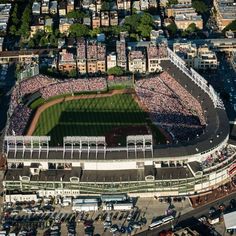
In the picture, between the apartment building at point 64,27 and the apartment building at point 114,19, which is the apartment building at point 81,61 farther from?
the apartment building at point 114,19

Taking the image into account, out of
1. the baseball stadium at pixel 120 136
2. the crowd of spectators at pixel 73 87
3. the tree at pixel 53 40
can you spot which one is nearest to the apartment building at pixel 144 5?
the tree at pixel 53 40

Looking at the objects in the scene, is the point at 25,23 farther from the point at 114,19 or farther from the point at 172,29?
the point at 172,29

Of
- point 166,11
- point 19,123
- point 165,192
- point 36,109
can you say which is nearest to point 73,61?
point 36,109

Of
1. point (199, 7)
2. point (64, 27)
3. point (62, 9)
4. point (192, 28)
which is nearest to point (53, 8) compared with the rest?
point (62, 9)

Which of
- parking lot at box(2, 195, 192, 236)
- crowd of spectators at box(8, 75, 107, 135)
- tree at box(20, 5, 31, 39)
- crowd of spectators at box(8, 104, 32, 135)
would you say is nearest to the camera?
parking lot at box(2, 195, 192, 236)

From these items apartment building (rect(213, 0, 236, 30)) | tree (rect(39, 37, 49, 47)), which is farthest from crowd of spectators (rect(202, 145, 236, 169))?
tree (rect(39, 37, 49, 47))

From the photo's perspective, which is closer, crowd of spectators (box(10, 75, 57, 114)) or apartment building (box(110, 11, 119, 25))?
crowd of spectators (box(10, 75, 57, 114))

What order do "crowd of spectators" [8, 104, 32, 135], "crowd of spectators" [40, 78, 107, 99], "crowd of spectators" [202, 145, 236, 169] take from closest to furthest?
1. "crowd of spectators" [202, 145, 236, 169]
2. "crowd of spectators" [8, 104, 32, 135]
3. "crowd of spectators" [40, 78, 107, 99]

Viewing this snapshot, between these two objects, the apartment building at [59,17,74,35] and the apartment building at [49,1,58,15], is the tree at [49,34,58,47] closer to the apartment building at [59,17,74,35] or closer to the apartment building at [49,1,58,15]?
the apartment building at [59,17,74,35]
